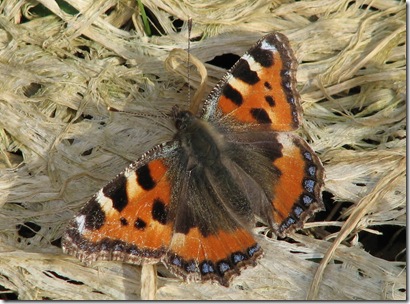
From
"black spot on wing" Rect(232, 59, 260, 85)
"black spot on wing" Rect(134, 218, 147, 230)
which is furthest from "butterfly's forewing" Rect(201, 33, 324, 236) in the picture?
"black spot on wing" Rect(134, 218, 147, 230)

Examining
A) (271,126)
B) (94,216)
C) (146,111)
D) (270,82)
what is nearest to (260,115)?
(271,126)

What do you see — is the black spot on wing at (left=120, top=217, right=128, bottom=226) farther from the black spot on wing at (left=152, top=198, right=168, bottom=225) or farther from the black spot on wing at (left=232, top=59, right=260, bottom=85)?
the black spot on wing at (left=232, top=59, right=260, bottom=85)

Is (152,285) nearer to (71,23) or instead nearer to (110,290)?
(110,290)

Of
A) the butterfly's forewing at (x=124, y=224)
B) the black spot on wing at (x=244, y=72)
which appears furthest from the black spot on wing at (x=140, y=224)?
the black spot on wing at (x=244, y=72)

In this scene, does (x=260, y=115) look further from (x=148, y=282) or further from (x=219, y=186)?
(x=148, y=282)

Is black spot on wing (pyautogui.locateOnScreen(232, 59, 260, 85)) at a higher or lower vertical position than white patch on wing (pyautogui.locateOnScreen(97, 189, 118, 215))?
higher
